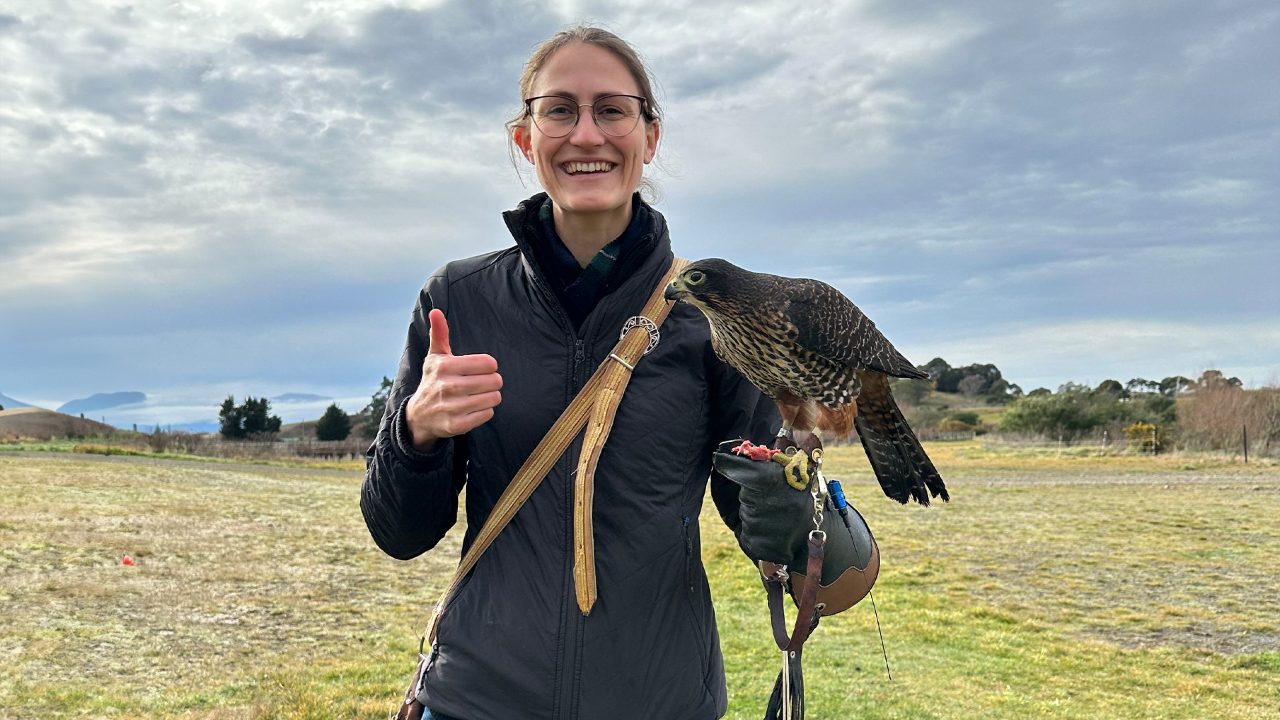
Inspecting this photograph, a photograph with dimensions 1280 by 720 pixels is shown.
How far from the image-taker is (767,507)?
205 centimetres

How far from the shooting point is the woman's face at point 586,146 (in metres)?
2.06

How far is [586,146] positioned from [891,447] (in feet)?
4.79

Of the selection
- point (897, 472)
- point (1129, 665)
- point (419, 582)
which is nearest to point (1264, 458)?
point (1129, 665)

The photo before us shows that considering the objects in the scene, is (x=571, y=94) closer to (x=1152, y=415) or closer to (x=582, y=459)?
(x=582, y=459)

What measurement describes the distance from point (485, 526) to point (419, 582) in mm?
9199

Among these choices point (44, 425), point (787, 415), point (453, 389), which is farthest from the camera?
point (44, 425)

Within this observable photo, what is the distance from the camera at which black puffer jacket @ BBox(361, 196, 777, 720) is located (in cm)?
194

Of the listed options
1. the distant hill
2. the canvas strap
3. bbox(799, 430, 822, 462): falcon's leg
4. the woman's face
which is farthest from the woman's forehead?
the distant hill

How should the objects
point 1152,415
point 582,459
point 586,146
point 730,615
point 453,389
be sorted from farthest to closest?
point 1152,415 < point 730,615 < point 586,146 < point 582,459 < point 453,389

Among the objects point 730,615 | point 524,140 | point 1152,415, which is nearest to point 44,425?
point 730,615

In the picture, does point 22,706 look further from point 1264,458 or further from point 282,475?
point 1264,458

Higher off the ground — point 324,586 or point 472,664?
point 472,664

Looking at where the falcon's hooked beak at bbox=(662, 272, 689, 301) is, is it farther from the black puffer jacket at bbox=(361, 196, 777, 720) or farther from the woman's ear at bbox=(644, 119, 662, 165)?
the woman's ear at bbox=(644, 119, 662, 165)

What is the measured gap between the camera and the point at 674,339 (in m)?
2.21
